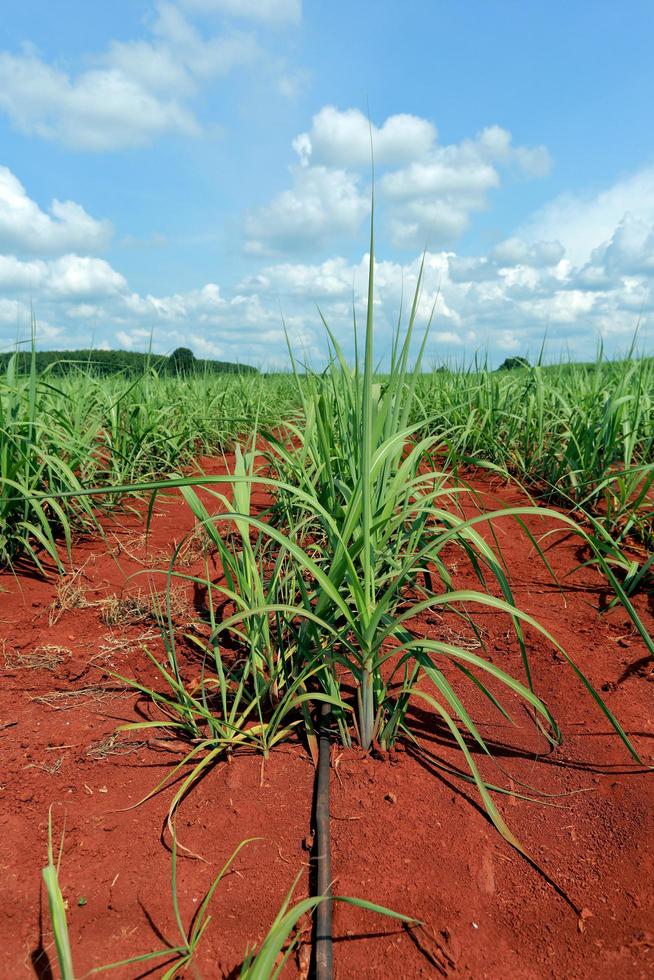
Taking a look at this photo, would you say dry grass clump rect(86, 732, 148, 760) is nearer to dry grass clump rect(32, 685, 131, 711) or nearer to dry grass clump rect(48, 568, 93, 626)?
dry grass clump rect(32, 685, 131, 711)

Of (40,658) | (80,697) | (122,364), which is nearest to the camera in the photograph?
(80,697)

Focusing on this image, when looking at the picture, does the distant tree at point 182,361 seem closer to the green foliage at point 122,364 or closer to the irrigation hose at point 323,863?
the green foliage at point 122,364

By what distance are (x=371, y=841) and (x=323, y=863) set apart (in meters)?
0.12

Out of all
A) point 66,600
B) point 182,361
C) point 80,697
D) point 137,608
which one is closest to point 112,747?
point 80,697

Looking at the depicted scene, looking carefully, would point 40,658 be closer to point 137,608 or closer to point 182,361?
point 137,608

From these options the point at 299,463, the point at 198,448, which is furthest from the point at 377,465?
the point at 198,448

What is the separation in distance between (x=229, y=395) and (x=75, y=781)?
12.9 feet

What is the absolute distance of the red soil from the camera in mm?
A: 948

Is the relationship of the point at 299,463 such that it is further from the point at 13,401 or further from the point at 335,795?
the point at 13,401

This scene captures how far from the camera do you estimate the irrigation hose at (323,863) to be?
2.93ft

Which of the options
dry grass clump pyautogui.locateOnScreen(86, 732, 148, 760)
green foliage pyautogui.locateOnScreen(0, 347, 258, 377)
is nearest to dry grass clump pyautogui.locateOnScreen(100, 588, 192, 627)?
dry grass clump pyautogui.locateOnScreen(86, 732, 148, 760)

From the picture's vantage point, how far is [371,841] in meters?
1.11

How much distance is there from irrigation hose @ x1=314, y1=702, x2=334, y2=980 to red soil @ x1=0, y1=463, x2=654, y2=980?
35 mm

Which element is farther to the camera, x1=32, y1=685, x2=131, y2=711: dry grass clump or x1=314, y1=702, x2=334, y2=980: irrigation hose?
x1=32, y1=685, x2=131, y2=711: dry grass clump
